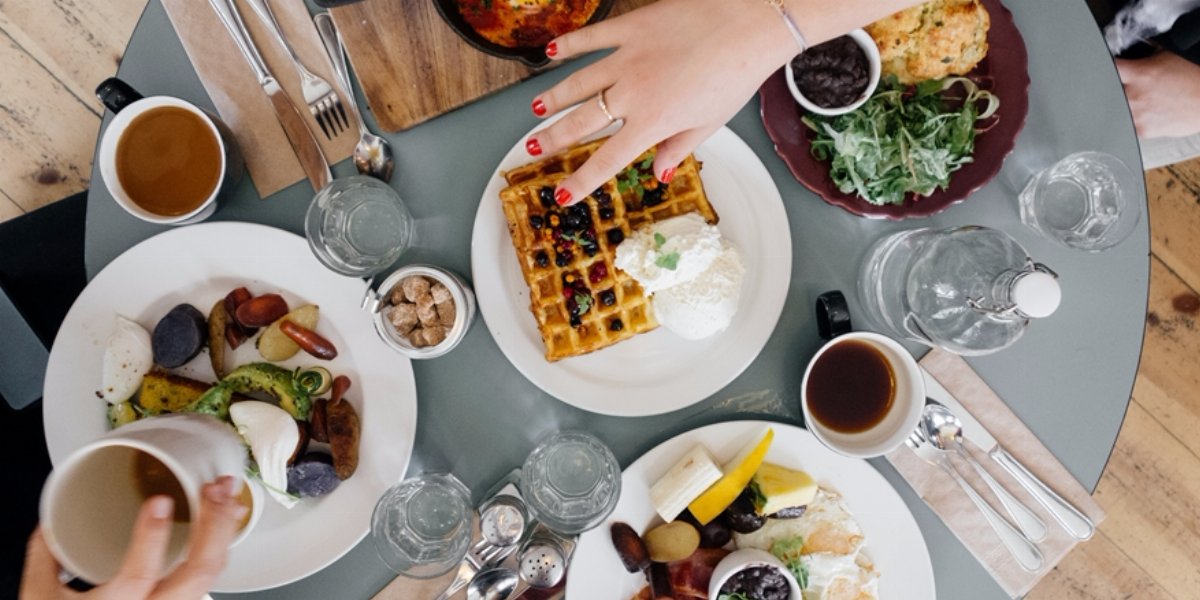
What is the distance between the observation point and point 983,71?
162cm

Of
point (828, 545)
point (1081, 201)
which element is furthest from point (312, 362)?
point (1081, 201)

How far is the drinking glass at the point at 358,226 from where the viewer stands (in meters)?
1.54

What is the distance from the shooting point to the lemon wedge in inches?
61.2

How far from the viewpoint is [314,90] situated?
1.60 m

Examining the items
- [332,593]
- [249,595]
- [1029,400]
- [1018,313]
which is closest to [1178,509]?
[1029,400]

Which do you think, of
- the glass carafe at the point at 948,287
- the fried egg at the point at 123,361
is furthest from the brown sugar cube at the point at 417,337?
the glass carafe at the point at 948,287

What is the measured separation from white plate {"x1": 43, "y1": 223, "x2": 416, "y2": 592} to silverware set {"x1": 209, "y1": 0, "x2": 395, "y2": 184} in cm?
21

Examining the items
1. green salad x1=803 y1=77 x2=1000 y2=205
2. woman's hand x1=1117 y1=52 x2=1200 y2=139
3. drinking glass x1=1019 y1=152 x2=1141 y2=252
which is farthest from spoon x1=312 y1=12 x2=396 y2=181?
woman's hand x1=1117 y1=52 x2=1200 y2=139

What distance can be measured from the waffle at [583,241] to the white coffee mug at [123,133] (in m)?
0.61

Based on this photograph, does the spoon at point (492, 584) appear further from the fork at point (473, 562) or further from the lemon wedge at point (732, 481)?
the lemon wedge at point (732, 481)

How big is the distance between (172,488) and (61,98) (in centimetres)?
185

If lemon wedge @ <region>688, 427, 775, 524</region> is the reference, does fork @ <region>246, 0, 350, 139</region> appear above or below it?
above

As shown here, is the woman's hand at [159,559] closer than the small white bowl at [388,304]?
Yes

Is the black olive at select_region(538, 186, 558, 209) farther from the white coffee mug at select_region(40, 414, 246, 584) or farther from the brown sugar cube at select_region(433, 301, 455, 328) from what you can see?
the white coffee mug at select_region(40, 414, 246, 584)
